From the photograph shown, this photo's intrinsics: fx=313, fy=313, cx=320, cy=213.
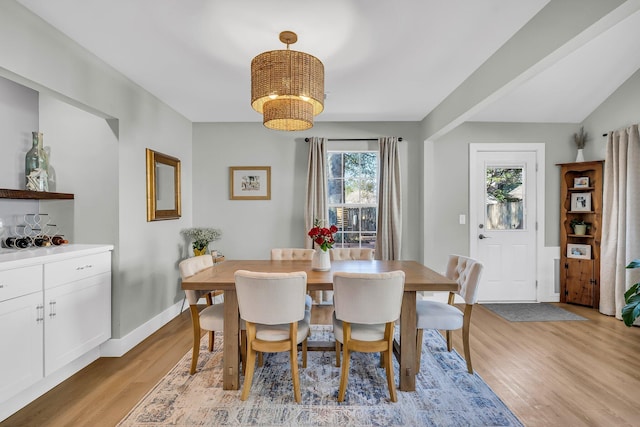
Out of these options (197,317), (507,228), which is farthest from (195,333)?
(507,228)

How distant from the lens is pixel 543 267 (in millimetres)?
4348

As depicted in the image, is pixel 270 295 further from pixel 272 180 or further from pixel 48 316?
pixel 272 180

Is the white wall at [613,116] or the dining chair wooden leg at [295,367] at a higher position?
the white wall at [613,116]

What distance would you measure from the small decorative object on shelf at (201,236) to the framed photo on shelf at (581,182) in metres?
4.83

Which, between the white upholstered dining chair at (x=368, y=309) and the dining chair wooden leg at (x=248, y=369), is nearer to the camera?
the white upholstered dining chair at (x=368, y=309)

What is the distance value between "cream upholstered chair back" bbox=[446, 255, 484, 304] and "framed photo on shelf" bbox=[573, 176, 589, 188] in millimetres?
2689

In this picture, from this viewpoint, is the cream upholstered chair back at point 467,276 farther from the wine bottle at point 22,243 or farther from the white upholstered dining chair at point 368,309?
the wine bottle at point 22,243

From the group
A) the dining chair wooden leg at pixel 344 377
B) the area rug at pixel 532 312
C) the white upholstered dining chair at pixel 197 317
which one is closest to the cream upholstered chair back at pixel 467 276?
the dining chair wooden leg at pixel 344 377

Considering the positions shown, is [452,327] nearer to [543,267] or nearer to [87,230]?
[543,267]

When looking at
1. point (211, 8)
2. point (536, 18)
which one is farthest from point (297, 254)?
point (536, 18)

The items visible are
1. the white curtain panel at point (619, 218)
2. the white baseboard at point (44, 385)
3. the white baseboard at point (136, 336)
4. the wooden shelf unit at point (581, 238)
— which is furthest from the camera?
the wooden shelf unit at point (581, 238)

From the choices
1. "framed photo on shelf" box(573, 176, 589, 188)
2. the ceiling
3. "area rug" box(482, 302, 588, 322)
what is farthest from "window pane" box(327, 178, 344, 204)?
"framed photo on shelf" box(573, 176, 589, 188)

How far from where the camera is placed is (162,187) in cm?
357

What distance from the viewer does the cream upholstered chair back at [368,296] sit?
1.97 meters
